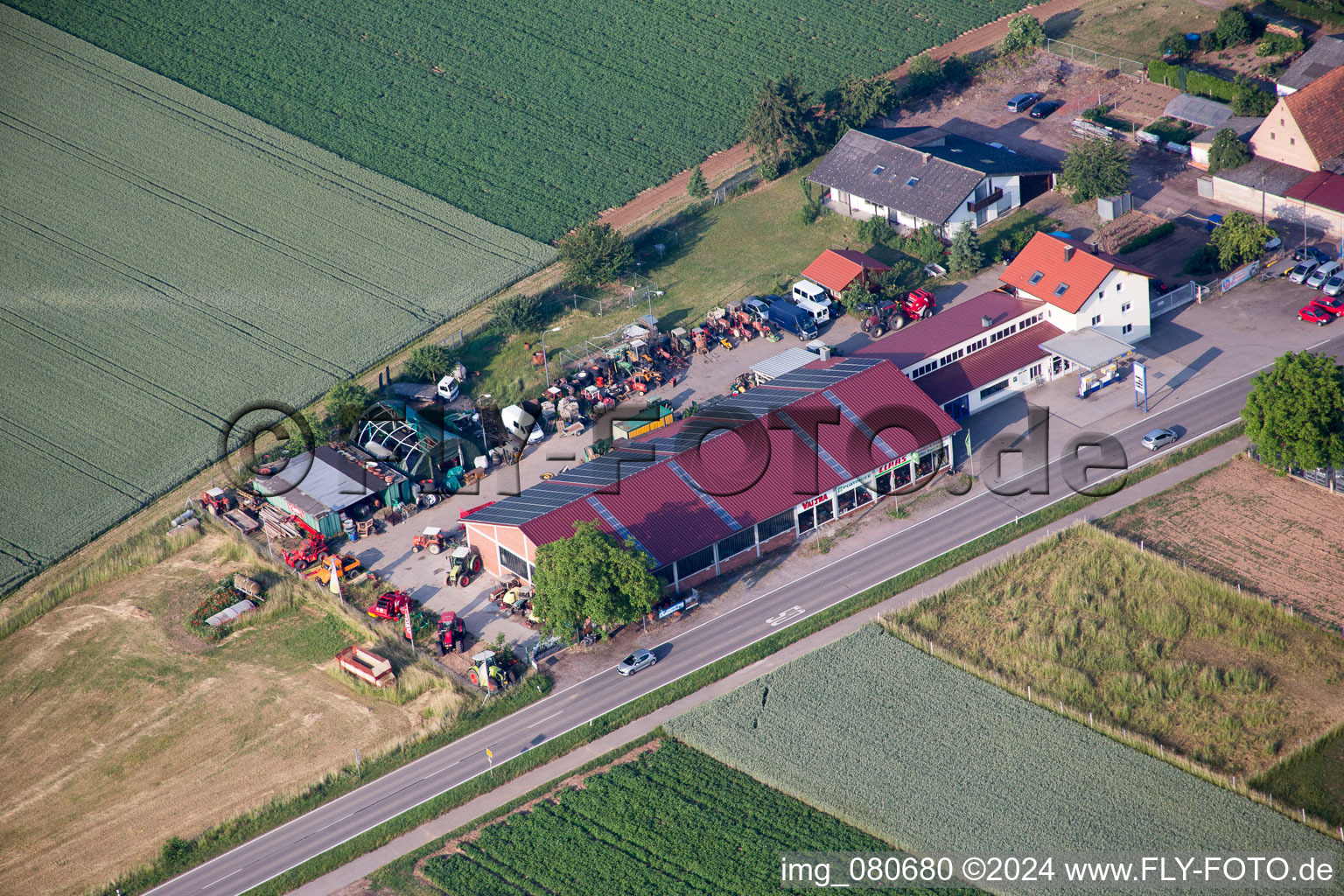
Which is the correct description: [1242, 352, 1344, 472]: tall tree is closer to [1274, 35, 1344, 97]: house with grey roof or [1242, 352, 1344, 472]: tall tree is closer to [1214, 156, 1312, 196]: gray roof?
[1214, 156, 1312, 196]: gray roof

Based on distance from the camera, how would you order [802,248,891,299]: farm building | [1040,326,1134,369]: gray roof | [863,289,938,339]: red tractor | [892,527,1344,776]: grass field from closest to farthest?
[892,527,1344,776]: grass field, [1040,326,1134,369]: gray roof, [863,289,938,339]: red tractor, [802,248,891,299]: farm building

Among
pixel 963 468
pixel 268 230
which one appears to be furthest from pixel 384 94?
pixel 963 468

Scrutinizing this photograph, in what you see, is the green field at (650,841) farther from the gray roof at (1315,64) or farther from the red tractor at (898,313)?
the gray roof at (1315,64)

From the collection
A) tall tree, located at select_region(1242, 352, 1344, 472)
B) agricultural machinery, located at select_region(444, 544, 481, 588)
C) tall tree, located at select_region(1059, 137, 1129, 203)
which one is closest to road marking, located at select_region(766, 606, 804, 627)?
agricultural machinery, located at select_region(444, 544, 481, 588)

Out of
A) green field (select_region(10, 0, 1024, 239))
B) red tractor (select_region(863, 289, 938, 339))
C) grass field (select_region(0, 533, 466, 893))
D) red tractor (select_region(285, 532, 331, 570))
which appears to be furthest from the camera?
green field (select_region(10, 0, 1024, 239))

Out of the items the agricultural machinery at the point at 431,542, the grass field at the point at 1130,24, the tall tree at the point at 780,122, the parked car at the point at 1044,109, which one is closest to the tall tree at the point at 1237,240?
the parked car at the point at 1044,109

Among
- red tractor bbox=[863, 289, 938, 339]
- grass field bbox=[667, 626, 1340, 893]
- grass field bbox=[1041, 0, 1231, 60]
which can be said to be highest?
grass field bbox=[1041, 0, 1231, 60]

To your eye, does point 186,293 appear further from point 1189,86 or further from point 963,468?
point 1189,86

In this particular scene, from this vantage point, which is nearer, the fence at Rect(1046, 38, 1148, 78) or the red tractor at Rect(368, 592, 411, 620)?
the red tractor at Rect(368, 592, 411, 620)
